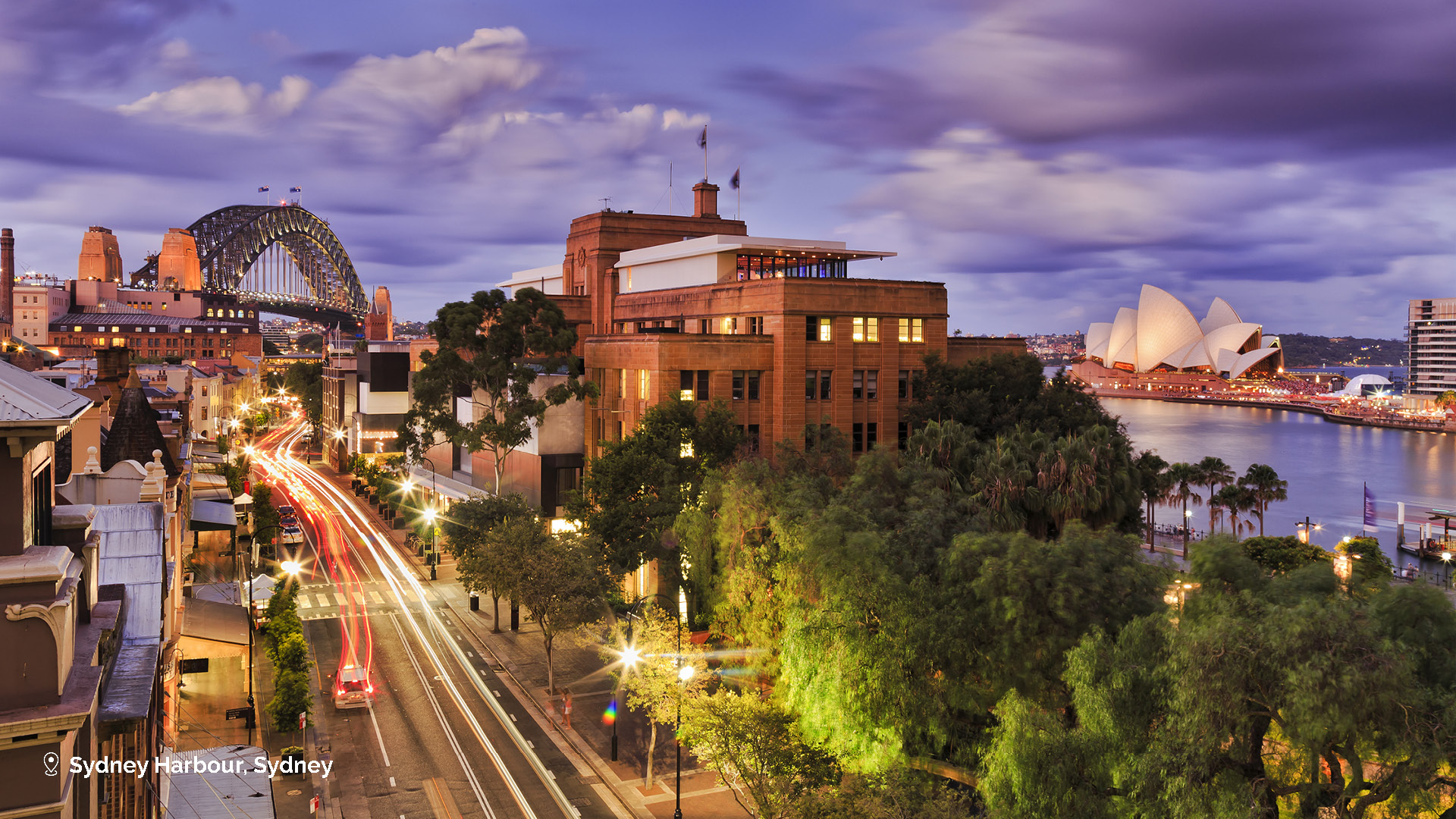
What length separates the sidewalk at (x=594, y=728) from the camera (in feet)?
115

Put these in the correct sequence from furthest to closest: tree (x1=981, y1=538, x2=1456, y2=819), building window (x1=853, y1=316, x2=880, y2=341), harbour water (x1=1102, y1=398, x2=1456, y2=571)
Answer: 1. harbour water (x1=1102, y1=398, x2=1456, y2=571)
2. building window (x1=853, y1=316, x2=880, y2=341)
3. tree (x1=981, y1=538, x2=1456, y2=819)

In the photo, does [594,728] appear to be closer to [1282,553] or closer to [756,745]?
[756,745]

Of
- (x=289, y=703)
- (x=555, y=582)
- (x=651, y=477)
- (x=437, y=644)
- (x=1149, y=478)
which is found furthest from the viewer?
(x=1149, y=478)

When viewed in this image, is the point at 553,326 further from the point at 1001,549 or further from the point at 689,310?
the point at 1001,549

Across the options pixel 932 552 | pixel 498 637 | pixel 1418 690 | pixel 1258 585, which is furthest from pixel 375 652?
pixel 1418 690

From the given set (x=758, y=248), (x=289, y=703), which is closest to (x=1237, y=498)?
(x=758, y=248)

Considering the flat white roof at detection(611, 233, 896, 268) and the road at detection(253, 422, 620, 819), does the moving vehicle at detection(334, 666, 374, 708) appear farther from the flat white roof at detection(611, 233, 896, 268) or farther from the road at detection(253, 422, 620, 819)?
the flat white roof at detection(611, 233, 896, 268)

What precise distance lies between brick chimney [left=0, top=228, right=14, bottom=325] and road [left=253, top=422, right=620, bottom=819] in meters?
150

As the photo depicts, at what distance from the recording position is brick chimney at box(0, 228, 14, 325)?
17638cm

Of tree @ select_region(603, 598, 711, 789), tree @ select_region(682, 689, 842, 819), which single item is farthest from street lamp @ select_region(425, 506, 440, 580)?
tree @ select_region(682, 689, 842, 819)

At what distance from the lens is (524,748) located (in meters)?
39.2

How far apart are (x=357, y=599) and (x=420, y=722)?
23921mm

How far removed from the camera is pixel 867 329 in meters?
64.6

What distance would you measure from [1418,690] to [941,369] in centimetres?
4550
